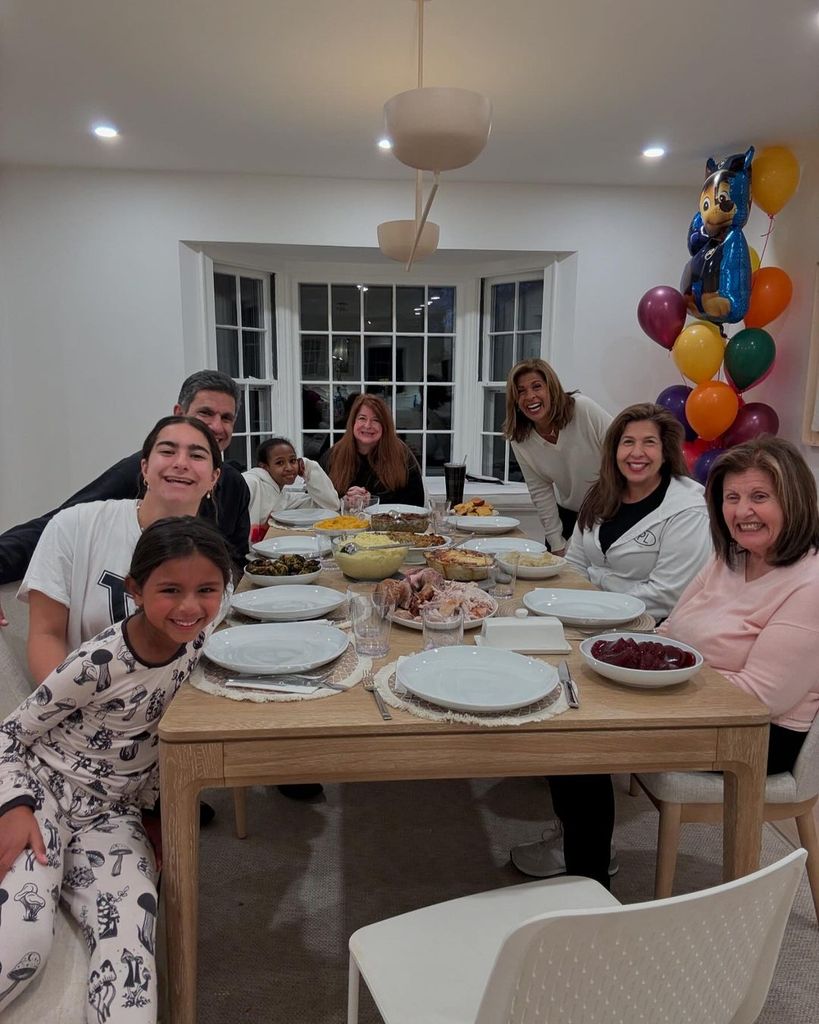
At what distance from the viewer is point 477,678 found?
1277mm

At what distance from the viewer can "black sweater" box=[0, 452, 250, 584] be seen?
1.70 meters

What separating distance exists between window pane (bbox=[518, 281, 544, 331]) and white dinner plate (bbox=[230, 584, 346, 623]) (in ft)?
11.5

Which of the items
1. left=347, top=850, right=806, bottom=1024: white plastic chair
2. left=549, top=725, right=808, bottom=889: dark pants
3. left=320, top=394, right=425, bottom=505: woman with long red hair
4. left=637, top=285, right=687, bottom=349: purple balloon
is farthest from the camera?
left=637, top=285, right=687, bottom=349: purple balloon

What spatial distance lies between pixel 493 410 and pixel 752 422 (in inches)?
71.8

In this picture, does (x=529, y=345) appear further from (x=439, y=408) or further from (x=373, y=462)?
(x=373, y=462)

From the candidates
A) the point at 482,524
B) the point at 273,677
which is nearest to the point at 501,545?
the point at 482,524

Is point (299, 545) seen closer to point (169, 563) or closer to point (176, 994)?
point (169, 563)

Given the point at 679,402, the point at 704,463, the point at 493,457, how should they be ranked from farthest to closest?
the point at 493,457 < the point at 679,402 < the point at 704,463

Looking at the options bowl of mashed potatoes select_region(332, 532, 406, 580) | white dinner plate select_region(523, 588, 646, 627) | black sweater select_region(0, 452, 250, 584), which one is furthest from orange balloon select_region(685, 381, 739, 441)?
black sweater select_region(0, 452, 250, 584)

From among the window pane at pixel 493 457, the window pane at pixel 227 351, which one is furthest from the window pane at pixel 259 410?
the window pane at pixel 493 457

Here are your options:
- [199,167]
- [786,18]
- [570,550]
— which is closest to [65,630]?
[570,550]

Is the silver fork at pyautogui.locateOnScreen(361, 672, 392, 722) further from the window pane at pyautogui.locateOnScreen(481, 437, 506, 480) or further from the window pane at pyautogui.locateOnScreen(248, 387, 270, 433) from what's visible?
the window pane at pyautogui.locateOnScreen(481, 437, 506, 480)

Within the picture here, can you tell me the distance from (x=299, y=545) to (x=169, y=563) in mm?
1177

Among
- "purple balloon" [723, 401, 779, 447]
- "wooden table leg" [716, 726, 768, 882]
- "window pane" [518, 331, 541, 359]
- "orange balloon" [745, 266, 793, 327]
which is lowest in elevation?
"wooden table leg" [716, 726, 768, 882]
